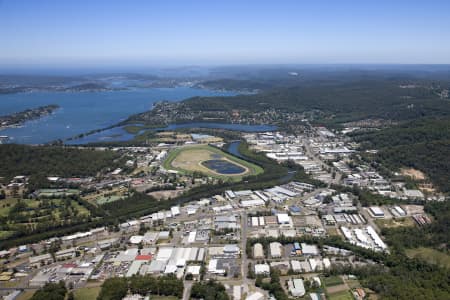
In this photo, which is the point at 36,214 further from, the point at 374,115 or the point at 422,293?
the point at 374,115

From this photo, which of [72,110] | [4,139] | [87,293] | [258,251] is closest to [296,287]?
[258,251]

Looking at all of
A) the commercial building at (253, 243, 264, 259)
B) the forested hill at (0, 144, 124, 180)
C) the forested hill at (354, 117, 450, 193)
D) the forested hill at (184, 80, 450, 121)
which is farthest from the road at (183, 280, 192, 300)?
the forested hill at (184, 80, 450, 121)

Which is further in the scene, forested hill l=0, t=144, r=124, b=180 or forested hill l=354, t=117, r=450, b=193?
forested hill l=0, t=144, r=124, b=180

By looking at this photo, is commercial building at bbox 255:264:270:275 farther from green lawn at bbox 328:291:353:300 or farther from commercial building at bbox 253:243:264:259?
green lawn at bbox 328:291:353:300

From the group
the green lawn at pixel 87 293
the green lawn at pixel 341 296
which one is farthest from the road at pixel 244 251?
the green lawn at pixel 87 293

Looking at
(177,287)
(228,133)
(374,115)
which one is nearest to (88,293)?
(177,287)

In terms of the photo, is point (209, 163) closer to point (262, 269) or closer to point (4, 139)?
point (262, 269)
